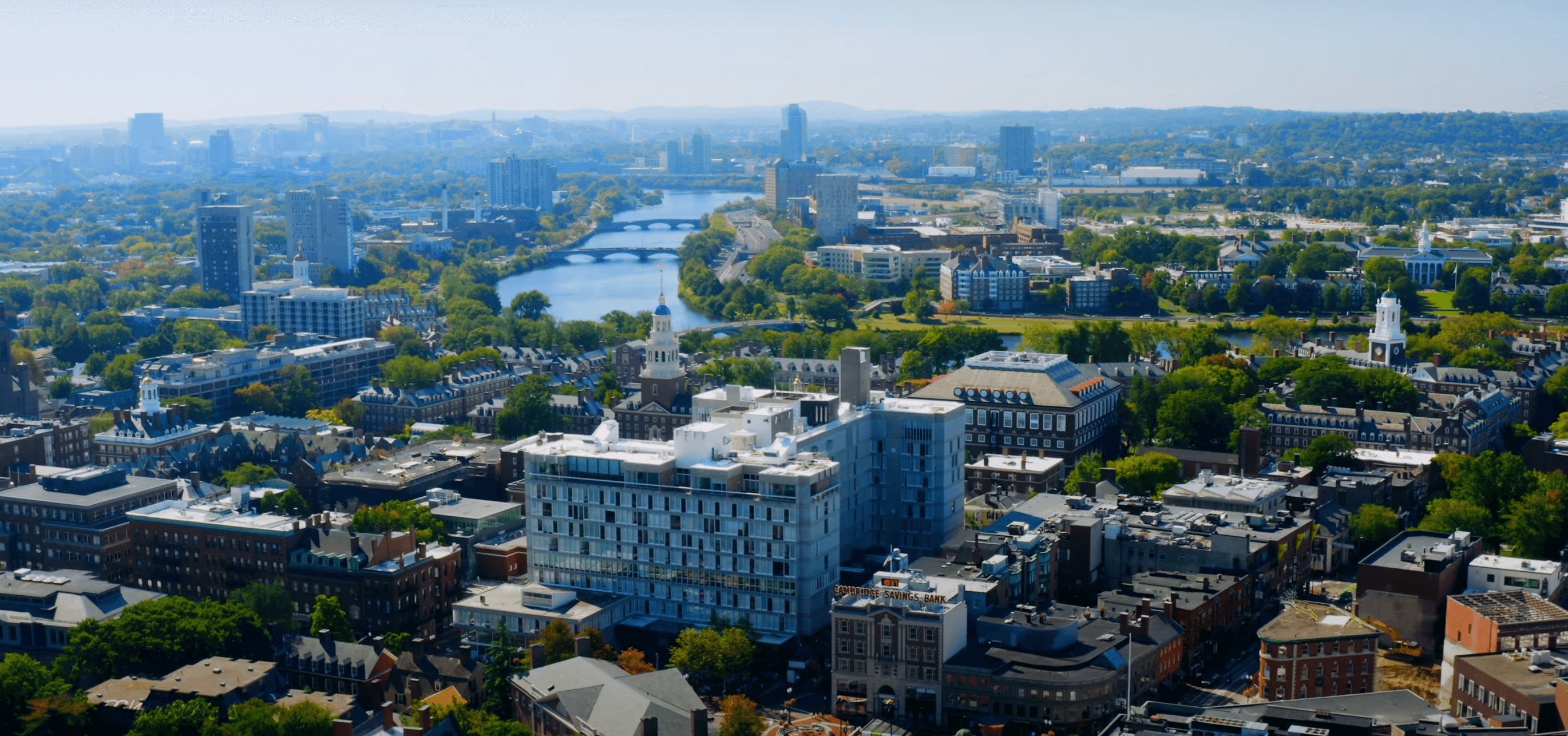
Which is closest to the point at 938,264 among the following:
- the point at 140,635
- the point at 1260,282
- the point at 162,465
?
the point at 1260,282

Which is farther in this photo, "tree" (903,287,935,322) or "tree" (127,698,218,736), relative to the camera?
"tree" (903,287,935,322)

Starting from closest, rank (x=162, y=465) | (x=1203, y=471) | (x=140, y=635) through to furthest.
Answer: (x=140, y=635)
(x=1203, y=471)
(x=162, y=465)

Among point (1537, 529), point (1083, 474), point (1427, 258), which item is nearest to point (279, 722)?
point (1083, 474)

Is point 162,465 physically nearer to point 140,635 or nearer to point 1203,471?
point 140,635

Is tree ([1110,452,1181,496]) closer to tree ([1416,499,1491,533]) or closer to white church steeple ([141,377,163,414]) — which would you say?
tree ([1416,499,1491,533])

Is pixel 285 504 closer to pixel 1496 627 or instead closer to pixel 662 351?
pixel 662 351

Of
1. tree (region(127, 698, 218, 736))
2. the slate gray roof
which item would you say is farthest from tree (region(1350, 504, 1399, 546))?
tree (region(127, 698, 218, 736))
